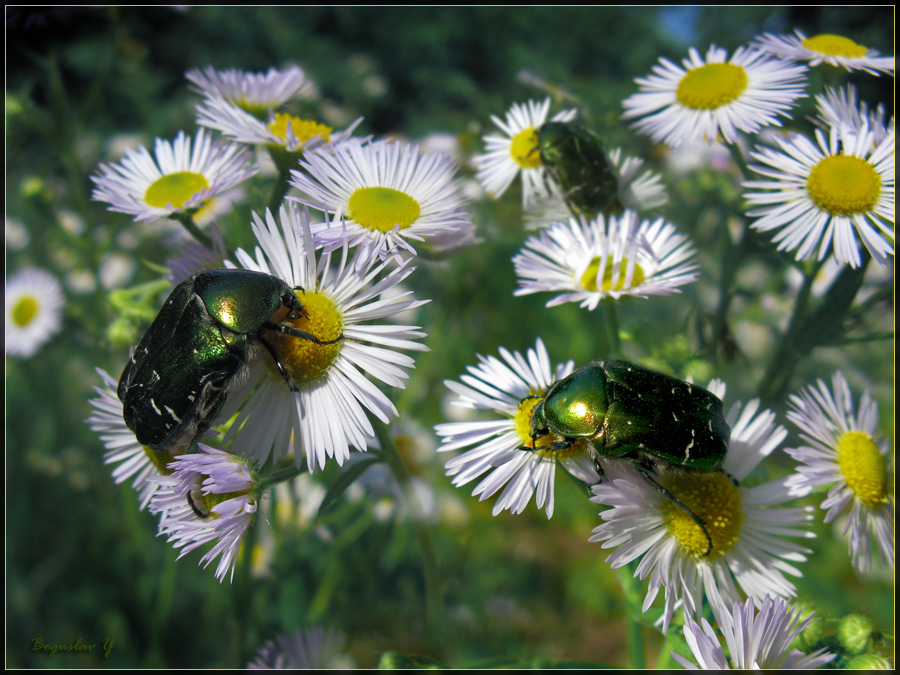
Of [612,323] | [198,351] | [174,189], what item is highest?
[174,189]

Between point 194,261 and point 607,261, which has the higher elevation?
point 607,261

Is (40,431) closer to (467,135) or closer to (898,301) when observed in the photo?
(467,135)

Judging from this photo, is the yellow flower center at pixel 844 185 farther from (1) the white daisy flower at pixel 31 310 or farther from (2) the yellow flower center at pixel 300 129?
(1) the white daisy flower at pixel 31 310

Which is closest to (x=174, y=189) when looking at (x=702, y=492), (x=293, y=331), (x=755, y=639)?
(x=293, y=331)

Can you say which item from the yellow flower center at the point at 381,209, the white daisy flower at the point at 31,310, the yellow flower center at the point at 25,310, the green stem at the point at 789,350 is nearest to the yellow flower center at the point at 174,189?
the yellow flower center at the point at 381,209

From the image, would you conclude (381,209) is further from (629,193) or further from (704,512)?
(704,512)

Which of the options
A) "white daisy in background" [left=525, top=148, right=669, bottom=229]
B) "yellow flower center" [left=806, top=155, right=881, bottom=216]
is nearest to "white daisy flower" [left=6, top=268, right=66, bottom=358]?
"white daisy in background" [left=525, top=148, right=669, bottom=229]
